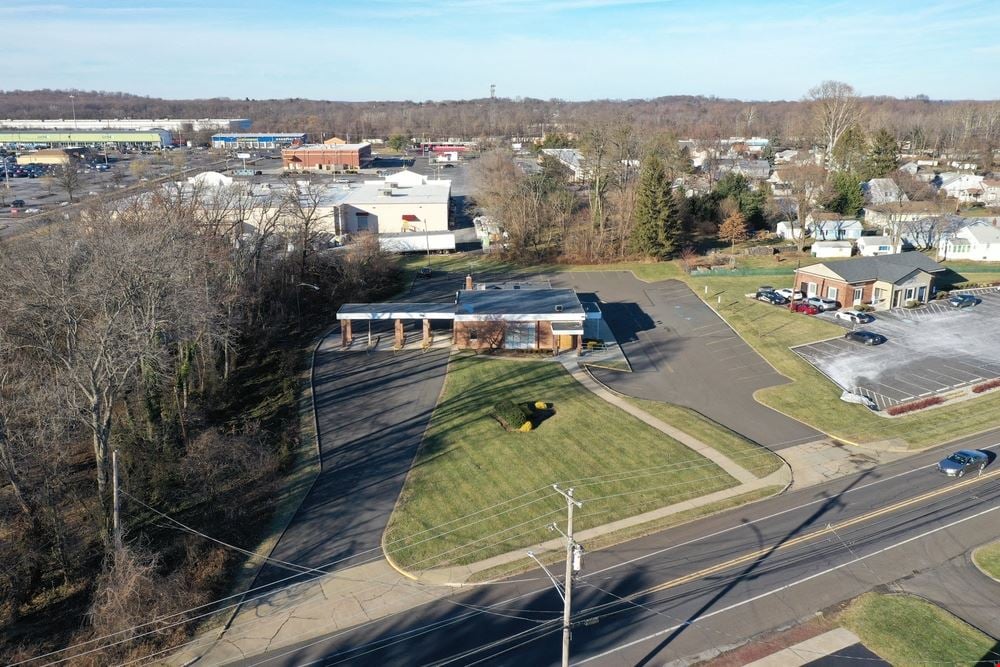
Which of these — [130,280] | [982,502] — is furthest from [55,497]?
[982,502]

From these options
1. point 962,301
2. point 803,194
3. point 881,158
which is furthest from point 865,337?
point 881,158

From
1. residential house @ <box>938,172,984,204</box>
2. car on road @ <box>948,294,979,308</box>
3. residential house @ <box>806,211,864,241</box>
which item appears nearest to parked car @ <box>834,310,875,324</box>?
car on road @ <box>948,294,979,308</box>

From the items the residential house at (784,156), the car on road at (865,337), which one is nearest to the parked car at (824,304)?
the car on road at (865,337)

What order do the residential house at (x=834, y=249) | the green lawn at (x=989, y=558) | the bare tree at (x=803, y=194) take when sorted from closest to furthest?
the green lawn at (x=989, y=558) → the residential house at (x=834, y=249) → the bare tree at (x=803, y=194)

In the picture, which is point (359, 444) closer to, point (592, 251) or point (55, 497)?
point (55, 497)

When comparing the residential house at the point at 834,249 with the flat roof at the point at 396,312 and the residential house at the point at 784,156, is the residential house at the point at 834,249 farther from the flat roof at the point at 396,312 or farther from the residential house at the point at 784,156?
the residential house at the point at 784,156

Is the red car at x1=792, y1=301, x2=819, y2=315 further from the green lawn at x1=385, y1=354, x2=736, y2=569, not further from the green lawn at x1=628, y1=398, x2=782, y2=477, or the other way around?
the green lawn at x1=385, y1=354, x2=736, y2=569

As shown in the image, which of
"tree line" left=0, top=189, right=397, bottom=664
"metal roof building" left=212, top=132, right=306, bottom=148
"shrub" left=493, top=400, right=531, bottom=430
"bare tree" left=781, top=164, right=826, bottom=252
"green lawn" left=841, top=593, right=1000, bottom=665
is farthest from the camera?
"metal roof building" left=212, top=132, right=306, bottom=148
